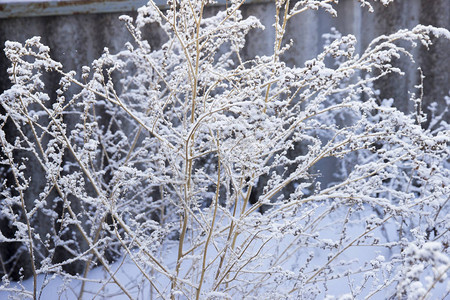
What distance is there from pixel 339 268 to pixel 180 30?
3.01 metres

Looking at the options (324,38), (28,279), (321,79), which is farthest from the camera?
(324,38)

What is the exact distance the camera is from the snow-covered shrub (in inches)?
85.9

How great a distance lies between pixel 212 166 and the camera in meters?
4.06

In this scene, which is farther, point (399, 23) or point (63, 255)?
point (399, 23)

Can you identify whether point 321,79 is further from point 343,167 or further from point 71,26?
point 343,167

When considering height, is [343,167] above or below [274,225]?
below

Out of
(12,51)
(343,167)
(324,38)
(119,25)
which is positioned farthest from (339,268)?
(12,51)

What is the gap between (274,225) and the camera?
7.16ft

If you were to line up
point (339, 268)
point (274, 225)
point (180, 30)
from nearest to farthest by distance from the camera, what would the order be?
1. point (274, 225)
2. point (180, 30)
3. point (339, 268)

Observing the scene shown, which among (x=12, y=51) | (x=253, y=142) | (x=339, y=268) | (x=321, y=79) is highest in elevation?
(x=12, y=51)

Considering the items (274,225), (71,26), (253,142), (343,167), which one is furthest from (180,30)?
(343,167)

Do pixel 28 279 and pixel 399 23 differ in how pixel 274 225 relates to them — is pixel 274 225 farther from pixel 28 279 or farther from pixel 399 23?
pixel 399 23

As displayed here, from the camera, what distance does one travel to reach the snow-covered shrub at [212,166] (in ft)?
7.16

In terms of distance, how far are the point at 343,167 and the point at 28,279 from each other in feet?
10.3
